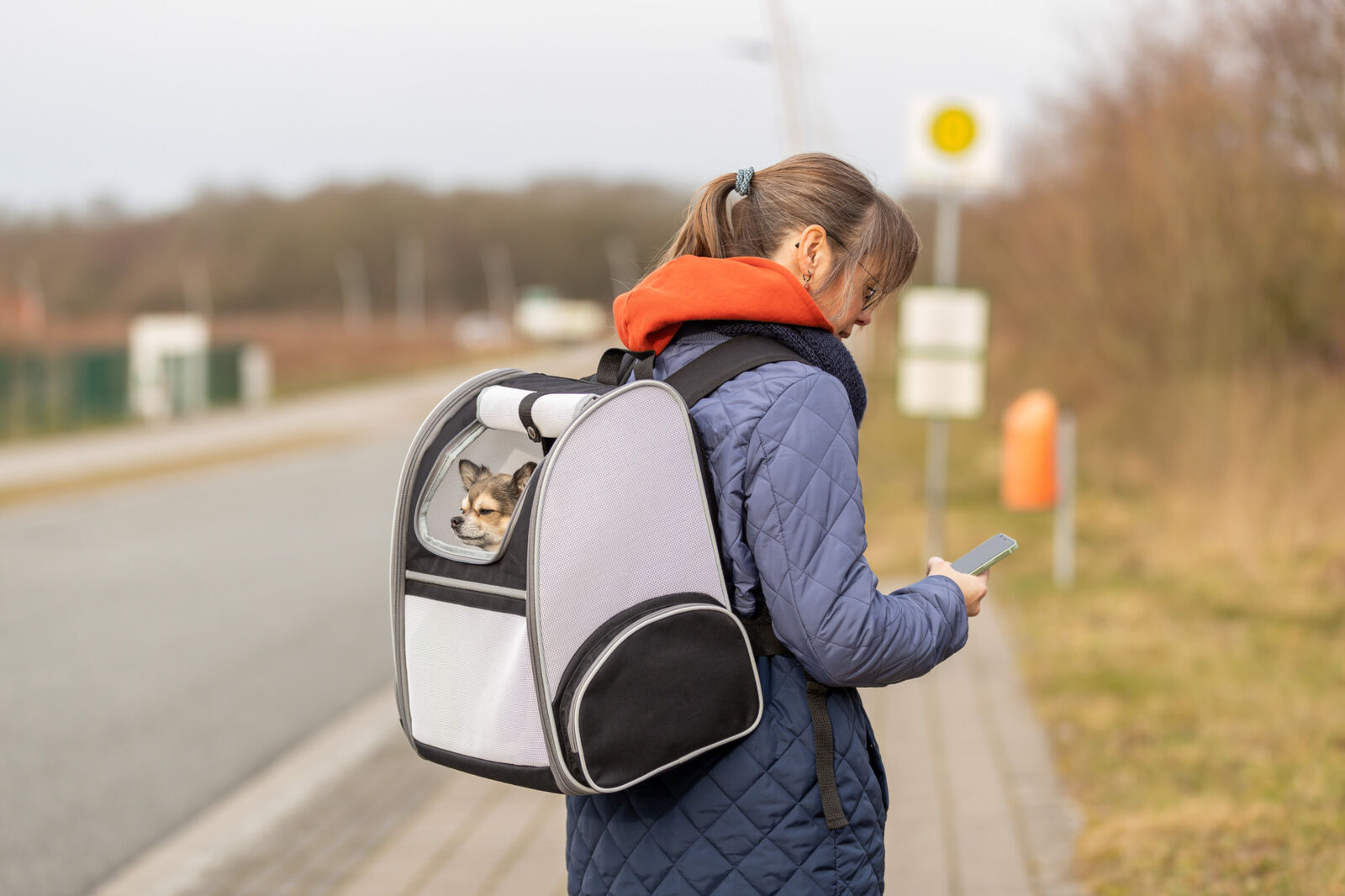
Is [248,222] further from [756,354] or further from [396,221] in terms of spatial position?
[756,354]

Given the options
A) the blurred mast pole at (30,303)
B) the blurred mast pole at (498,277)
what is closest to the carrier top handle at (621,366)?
the blurred mast pole at (30,303)

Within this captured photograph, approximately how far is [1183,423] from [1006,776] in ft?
21.9

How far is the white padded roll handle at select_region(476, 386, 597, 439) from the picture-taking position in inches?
73.4

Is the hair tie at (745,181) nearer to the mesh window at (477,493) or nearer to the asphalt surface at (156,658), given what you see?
the mesh window at (477,493)

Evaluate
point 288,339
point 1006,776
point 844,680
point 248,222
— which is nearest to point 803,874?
point 844,680

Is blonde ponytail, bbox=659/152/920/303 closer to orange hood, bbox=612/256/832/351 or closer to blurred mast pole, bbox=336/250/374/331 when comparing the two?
orange hood, bbox=612/256/832/351

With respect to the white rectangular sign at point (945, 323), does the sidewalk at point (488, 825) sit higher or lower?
lower

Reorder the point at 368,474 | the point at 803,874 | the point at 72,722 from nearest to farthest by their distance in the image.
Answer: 1. the point at 803,874
2. the point at 72,722
3. the point at 368,474

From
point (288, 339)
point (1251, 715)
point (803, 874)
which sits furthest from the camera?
point (288, 339)

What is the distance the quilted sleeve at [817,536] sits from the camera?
1833mm

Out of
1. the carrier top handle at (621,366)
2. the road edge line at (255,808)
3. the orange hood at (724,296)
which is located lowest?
the road edge line at (255,808)

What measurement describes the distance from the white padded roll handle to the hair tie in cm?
41

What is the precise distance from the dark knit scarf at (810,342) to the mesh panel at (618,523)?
0.19m

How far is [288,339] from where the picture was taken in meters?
65.7
